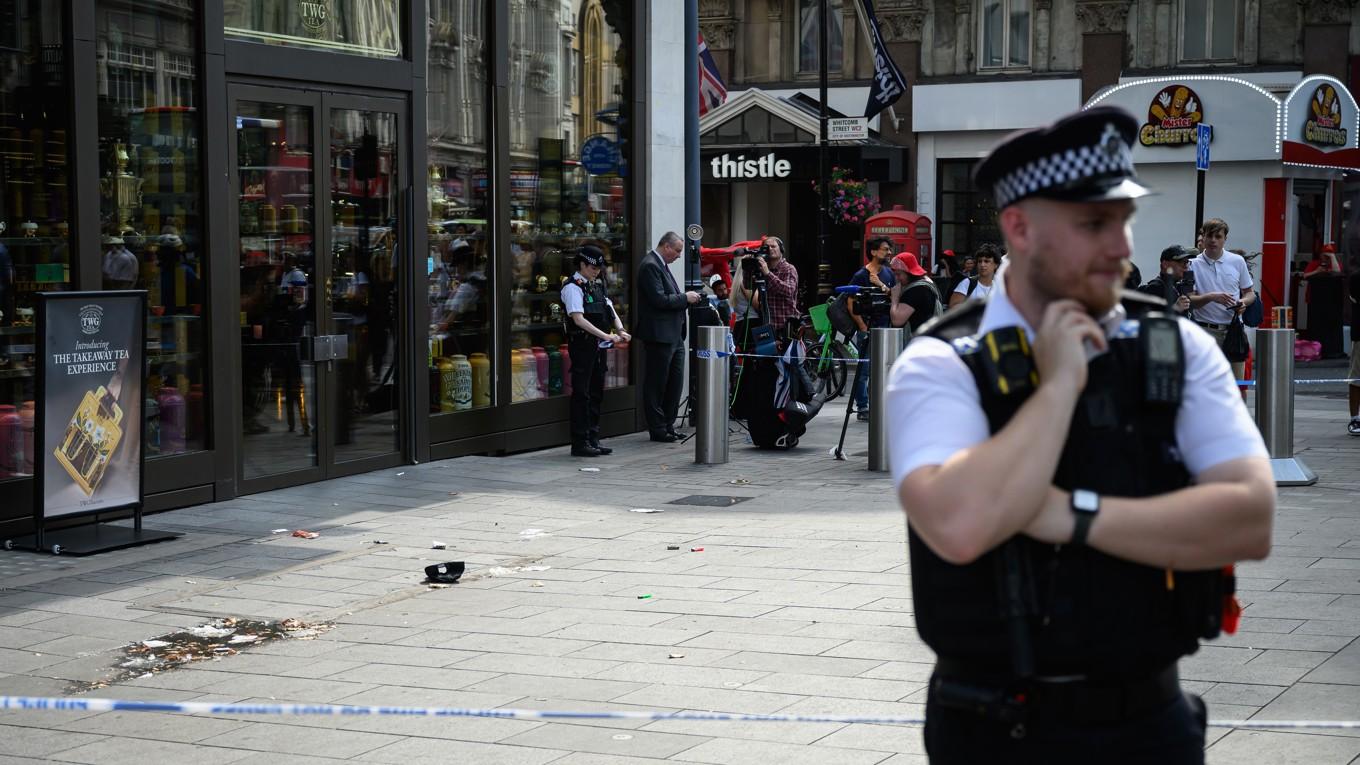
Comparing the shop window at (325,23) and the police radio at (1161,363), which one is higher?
the shop window at (325,23)

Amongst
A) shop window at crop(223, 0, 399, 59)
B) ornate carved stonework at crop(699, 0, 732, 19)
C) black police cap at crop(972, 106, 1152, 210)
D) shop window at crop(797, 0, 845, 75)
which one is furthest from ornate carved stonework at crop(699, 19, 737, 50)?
black police cap at crop(972, 106, 1152, 210)

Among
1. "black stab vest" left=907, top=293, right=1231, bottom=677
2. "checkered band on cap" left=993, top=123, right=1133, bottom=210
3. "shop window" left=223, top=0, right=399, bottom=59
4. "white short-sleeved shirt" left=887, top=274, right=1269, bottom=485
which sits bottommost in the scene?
"black stab vest" left=907, top=293, right=1231, bottom=677

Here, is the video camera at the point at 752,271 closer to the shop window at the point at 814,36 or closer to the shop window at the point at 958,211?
the shop window at the point at 958,211

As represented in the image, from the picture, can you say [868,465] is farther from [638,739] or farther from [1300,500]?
[638,739]

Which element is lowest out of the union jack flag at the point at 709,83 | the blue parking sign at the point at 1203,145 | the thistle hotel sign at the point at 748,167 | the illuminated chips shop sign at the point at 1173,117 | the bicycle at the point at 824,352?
the bicycle at the point at 824,352

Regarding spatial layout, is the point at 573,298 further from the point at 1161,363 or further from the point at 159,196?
the point at 1161,363

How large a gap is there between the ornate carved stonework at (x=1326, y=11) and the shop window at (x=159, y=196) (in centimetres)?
2478

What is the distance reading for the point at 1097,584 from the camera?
2.51 m

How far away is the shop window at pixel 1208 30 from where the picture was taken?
31406mm

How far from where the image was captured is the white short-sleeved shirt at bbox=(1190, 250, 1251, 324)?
1447 centimetres

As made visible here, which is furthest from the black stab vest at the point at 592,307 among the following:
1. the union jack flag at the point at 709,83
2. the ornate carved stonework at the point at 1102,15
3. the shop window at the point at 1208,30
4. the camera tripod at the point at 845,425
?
the shop window at the point at 1208,30

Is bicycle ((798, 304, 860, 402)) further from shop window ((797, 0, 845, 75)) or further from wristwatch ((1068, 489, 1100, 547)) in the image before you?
shop window ((797, 0, 845, 75))

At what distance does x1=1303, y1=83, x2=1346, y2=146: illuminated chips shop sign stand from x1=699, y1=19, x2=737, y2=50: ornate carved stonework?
1384cm

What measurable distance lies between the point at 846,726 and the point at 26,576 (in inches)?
198
